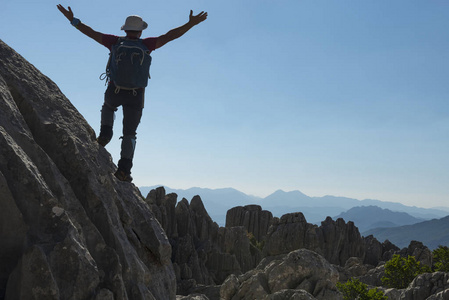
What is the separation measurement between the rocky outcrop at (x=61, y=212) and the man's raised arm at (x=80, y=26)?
5.92ft

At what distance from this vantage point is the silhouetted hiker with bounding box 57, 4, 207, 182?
10.9 meters

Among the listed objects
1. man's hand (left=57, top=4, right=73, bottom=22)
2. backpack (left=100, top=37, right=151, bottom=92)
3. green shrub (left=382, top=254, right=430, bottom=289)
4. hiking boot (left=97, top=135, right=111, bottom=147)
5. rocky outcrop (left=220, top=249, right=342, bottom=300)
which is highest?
man's hand (left=57, top=4, right=73, bottom=22)

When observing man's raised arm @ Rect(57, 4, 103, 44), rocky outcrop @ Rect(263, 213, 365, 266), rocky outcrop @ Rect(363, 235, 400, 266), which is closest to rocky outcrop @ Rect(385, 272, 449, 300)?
rocky outcrop @ Rect(263, 213, 365, 266)

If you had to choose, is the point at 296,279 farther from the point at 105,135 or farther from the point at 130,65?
the point at 130,65

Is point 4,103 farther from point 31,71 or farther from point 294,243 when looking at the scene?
point 294,243

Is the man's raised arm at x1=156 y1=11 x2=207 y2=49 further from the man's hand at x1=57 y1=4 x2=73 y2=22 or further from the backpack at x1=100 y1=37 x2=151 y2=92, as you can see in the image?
the man's hand at x1=57 y1=4 x2=73 y2=22

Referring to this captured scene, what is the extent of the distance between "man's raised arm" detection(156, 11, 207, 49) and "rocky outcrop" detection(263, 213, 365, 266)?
85747 millimetres

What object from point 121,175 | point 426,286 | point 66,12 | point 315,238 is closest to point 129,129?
point 121,175

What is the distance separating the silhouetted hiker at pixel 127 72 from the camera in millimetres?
10859

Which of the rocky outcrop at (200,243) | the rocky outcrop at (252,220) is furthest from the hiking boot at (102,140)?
the rocky outcrop at (252,220)

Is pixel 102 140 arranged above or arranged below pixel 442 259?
above

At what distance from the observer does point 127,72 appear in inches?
426

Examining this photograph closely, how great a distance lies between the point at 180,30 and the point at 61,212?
6.43m

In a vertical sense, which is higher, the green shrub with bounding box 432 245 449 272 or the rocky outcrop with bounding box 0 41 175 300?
the rocky outcrop with bounding box 0 41 175 300
